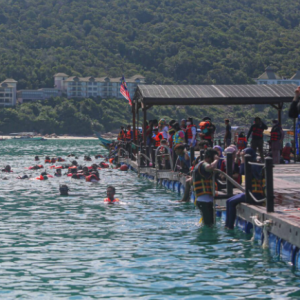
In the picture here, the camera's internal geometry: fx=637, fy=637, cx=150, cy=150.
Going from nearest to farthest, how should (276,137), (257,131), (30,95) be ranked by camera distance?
1. (257,131)
2. (276,137)
3. (30,95)

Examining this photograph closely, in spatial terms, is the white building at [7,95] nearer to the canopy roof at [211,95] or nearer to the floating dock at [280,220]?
the canopy roof at [211,95]

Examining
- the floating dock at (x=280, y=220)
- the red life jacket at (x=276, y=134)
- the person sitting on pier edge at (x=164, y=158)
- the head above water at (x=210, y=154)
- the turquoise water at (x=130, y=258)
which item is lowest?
the turquoise water at (x=130, y=258)

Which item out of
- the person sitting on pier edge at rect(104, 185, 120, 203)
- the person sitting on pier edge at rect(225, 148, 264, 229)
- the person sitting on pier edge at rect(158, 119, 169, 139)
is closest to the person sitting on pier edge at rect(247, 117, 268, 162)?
the person sitting on pier edge at rect(158, 119, 169, 139)

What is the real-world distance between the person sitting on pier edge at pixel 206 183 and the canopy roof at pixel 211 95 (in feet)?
39.5

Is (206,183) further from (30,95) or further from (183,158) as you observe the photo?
(30,95)

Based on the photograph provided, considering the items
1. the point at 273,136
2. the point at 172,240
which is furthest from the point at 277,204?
the point at 273,136

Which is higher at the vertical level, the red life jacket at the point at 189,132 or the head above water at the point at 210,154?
the red life jacket at the point at 189,132

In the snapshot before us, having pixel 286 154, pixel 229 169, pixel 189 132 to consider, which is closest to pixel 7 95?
pixel 189 132

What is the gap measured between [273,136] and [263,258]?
11.7m

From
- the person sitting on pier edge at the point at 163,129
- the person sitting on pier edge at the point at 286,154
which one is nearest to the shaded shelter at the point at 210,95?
the person sitting on pier edge at the point at 163,129

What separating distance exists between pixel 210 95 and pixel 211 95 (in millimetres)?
47

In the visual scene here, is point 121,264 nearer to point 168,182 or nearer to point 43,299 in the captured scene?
point 43,299

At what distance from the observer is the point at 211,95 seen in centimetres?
2720

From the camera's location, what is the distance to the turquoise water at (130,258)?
10406 mm
